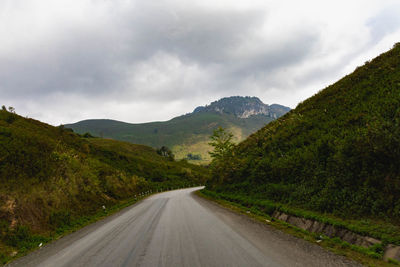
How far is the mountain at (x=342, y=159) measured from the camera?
8406mm

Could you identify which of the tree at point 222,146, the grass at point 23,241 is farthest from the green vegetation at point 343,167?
the grass at point 23,241

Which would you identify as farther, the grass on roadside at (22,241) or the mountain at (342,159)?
the mountain at (342,159)

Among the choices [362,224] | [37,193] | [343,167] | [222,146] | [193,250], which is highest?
[222,146]

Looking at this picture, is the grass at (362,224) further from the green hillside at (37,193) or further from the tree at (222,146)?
the tree at (222,146)

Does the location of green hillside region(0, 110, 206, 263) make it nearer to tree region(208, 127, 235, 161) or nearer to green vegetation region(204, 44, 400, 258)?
green vegetation region(204, 44, 400, 258)

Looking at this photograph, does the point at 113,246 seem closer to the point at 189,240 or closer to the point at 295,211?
the point at 189,240

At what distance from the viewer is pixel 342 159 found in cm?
1067

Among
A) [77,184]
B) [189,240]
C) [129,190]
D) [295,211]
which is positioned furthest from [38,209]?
[129,190]

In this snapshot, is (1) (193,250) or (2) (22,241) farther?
(2) (22,241)

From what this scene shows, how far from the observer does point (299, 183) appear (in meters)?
13.0

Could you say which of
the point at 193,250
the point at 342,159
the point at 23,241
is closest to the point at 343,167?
the point at 342,159

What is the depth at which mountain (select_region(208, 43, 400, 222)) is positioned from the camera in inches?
331

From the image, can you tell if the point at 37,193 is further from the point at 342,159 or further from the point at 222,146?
the point at 222,146

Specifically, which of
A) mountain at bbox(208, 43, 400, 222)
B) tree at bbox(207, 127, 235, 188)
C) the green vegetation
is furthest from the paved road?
tree at bbox(207, 127, 235, 188)
